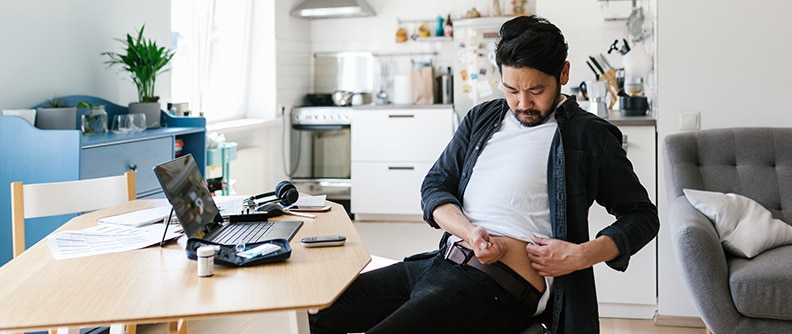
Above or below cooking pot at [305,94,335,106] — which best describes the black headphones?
below

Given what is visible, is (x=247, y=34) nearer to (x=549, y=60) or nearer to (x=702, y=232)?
(x=702, y=232)

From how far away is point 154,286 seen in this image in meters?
1.69

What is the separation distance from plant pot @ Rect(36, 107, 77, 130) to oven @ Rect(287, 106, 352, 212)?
353 centimetres

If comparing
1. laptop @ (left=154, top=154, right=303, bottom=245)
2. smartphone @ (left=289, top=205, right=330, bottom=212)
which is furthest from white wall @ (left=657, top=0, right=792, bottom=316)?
laptop @ (left=154, top=154, right=303, bottom=245)

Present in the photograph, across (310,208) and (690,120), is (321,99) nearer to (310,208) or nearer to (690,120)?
(690,120)

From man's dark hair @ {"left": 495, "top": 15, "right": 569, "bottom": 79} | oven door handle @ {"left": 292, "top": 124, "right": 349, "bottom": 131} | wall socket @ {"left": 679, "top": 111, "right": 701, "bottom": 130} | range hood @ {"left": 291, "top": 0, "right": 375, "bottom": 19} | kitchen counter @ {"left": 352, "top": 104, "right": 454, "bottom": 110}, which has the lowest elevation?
oven door handle @ {"left": 292, "top": 124, "right": 349, "bottom": 131}

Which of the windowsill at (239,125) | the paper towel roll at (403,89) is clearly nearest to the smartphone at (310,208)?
the windowsill at (239,125)

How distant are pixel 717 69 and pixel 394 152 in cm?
321

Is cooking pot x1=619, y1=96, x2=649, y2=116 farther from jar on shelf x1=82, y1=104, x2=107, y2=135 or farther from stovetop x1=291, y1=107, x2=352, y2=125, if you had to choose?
stovetop x1=291, y1=107, x2=352, y2=125

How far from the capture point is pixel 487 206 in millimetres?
2148

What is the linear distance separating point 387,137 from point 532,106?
4469 millimetres

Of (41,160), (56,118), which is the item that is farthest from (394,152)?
(41,160)

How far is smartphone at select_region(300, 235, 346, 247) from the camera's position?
2.06 meters

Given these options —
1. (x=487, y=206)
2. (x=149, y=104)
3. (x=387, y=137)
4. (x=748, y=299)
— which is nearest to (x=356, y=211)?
(x=387, y=137)
